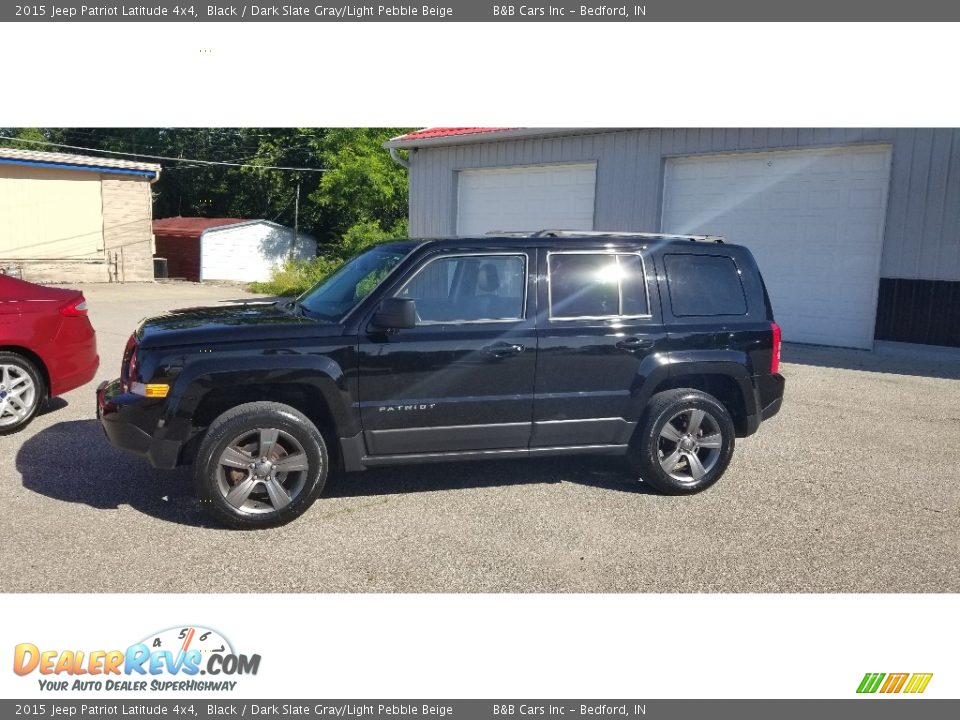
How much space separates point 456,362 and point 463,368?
64mm

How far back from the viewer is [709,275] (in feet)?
19.3

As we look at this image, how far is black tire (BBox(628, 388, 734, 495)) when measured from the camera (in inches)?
222

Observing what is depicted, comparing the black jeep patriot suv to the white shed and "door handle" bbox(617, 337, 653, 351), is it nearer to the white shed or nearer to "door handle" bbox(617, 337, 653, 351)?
"door handle" bbox(617, 337, 653, 351)

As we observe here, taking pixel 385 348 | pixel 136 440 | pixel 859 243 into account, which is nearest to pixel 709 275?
pixel 385 348

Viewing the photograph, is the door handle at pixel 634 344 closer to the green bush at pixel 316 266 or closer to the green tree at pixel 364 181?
the green bush at pixel 316 266

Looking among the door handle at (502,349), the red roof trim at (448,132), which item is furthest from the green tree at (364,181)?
the door handle at (502,349)

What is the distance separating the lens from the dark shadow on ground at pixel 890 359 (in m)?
11.3

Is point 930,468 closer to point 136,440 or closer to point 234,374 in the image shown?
point 234,374

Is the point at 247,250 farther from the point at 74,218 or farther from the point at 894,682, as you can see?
the point at 894,682

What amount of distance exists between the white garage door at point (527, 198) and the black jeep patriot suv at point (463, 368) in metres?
10.0

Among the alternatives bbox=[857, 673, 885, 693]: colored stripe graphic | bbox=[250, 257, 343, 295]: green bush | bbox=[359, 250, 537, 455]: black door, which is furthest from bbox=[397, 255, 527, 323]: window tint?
bbox=[250, 257, 343, 295]: green bush

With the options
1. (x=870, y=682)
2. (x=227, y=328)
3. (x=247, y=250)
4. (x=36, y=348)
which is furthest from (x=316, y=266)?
(x=870, y=682)

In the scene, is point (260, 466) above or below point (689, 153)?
Answer: below

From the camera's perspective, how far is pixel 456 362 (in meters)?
5.14
